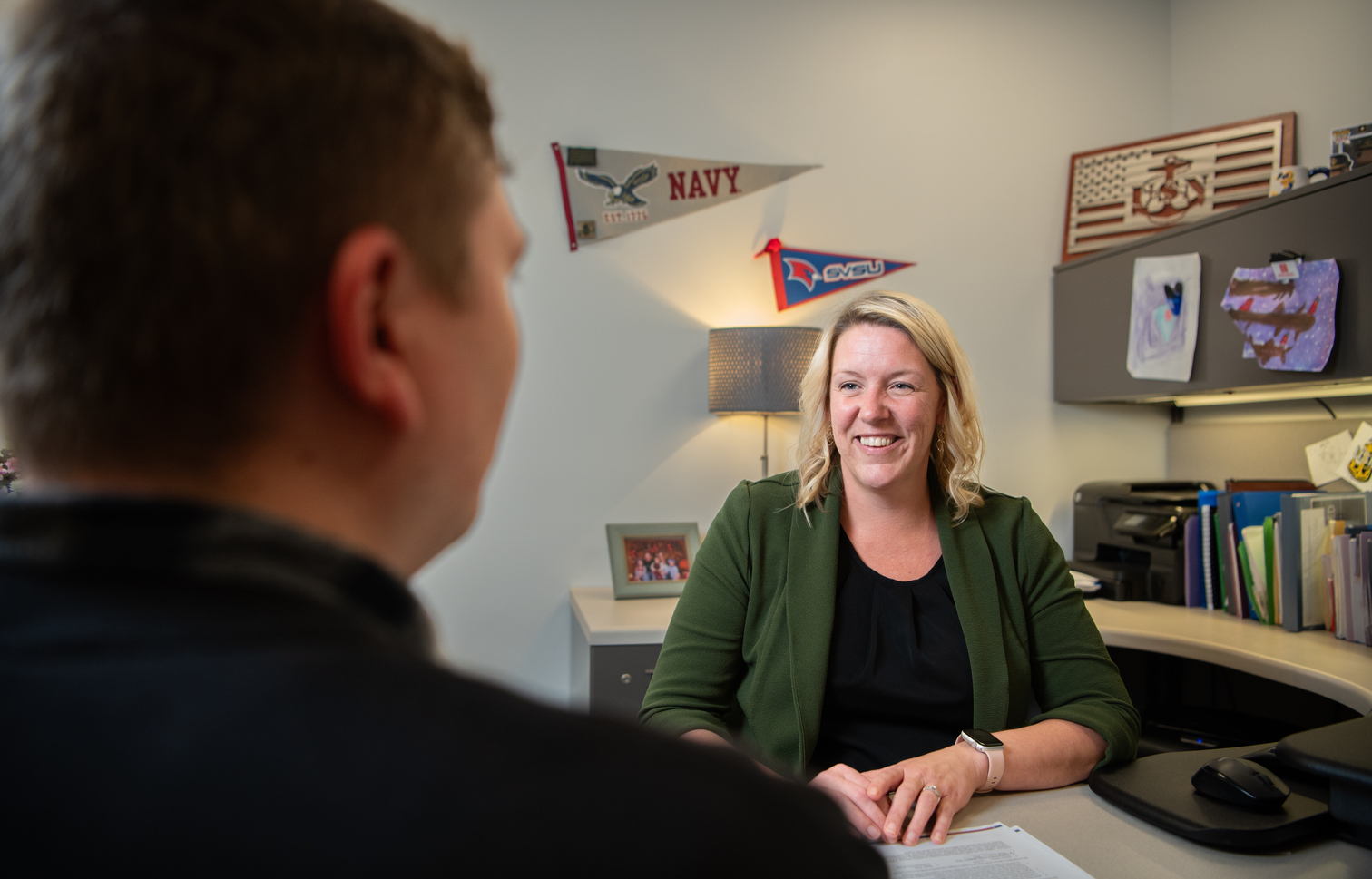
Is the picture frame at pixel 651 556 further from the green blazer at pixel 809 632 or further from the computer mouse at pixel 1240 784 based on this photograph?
the computer mouse at pixel 1240 784

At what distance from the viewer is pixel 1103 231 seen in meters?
2.87

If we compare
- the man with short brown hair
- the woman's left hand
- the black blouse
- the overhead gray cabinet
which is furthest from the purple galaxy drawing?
the man with short brown hair

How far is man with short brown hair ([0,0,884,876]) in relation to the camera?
0.22 m

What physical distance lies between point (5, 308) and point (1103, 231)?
124 inches

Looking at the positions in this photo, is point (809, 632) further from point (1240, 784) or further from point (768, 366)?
point (768, 366)

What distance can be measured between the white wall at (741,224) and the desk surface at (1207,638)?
0.37m

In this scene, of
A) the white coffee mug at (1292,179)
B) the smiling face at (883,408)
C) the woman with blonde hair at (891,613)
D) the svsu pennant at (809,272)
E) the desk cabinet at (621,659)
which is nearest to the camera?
the woman with blonde hair at (891,613)

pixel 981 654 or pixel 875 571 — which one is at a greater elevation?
A: pixel 875 571

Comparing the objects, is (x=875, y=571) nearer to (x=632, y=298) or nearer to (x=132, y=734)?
(x=132, y=734)

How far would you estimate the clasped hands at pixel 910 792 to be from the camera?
0.95m

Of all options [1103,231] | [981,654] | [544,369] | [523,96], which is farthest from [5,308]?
[1103,231]

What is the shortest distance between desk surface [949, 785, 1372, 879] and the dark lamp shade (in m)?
1.52

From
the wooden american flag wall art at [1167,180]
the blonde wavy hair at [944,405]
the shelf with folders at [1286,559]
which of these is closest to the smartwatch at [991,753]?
the blonde wavy hair at [944,405]

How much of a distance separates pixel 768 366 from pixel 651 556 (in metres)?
0.68
